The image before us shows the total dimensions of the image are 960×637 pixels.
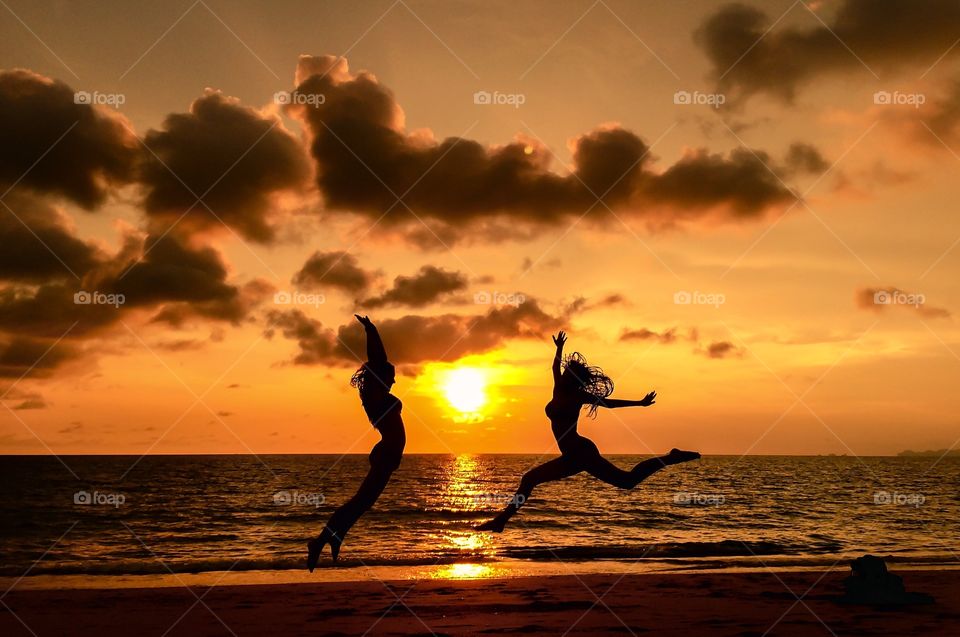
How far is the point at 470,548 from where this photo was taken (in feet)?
101

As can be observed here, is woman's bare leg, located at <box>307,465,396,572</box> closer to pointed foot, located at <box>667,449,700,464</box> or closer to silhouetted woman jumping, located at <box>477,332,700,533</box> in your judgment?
silhouetted woman jumping, located at <box>477,332,700,533</box>

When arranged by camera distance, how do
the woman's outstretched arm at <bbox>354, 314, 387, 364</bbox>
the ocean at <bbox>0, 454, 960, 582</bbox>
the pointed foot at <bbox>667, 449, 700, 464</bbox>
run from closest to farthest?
the woman's outstretched arm at <bbox>354, 314, 387, 364</bbox> < the pointed foot at <bbox>667, 449, 700, 464</bbox> < the ocean at <bbox>0, 454, 960, 582</bbox>

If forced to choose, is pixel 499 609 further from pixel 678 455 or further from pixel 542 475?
pixel 678 455

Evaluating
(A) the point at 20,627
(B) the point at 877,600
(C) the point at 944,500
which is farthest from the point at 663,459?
(C) the point at 944,500

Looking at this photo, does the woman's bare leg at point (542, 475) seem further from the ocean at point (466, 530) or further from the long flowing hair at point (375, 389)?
the ocean at point (466, 530)

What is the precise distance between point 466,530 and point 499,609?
22.6 m

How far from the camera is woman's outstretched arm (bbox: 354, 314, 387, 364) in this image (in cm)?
782

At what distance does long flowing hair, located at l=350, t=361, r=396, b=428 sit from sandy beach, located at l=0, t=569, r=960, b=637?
7349 millimetres

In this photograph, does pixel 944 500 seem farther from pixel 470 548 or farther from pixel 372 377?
pixel 372 377

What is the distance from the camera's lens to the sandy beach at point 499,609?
14452 mm

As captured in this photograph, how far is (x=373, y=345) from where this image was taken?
798cm

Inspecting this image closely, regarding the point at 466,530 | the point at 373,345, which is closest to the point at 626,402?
the point at 373,345

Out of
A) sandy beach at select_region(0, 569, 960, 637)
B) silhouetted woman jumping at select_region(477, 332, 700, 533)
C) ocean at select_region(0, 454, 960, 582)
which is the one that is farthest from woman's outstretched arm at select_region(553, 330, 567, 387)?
ocean at select_region(0, 454, 960, 582)

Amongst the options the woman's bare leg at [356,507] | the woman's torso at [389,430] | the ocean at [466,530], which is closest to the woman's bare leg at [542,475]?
the woman's bare leg at [356,507]
